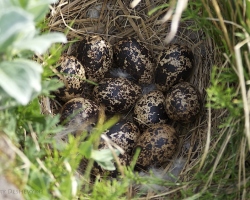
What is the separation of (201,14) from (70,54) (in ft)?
1.91

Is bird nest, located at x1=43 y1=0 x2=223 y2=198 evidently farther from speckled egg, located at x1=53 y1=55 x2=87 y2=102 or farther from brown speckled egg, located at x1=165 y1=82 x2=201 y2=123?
speckled egg, located at x1=53 y1=55 x2=87 y2=102

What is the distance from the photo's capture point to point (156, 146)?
1.70 meters

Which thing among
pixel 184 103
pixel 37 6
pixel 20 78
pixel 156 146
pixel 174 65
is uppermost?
pixel 37 6

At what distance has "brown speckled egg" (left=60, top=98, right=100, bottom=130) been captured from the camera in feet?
5.76

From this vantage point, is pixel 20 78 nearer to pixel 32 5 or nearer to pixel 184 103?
pixel 32 5

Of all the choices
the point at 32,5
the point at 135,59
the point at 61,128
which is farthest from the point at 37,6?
the point at 135,59

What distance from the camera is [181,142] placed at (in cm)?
181

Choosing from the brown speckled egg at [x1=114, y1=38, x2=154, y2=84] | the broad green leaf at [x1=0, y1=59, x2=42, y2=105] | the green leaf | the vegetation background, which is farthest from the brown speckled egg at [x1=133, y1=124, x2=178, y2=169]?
the broad green leaf at [x1=0, y1=59, x2=42, y2=105]


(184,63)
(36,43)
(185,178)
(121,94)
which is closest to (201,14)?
(184,63)

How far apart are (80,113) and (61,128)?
14.7 inches

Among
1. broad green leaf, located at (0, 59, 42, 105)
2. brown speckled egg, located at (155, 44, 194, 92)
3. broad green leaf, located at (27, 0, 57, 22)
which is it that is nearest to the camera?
broad green leaf, located at (0, 59, 42, 105)

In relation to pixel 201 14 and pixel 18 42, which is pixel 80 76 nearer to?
pixel 201 14

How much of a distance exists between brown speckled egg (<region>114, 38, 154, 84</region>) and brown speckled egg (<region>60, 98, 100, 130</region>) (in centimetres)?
21

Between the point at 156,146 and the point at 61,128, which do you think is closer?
the point at 61,128
